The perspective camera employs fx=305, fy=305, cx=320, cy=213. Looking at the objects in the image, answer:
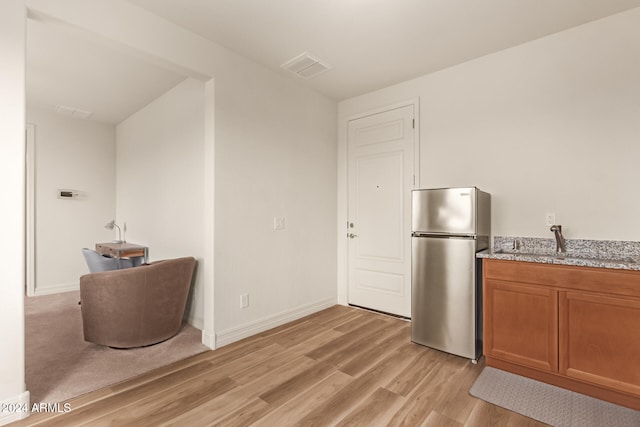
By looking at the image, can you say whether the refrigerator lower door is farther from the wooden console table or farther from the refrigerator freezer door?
the wooden console table

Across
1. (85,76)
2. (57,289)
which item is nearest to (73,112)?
(85,76)

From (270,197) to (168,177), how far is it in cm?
157

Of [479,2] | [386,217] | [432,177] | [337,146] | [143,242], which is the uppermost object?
[479,2]

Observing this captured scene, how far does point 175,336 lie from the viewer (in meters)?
3.05

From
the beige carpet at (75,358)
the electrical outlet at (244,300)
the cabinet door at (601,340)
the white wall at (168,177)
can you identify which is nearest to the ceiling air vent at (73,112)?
the white wall at (168,177)

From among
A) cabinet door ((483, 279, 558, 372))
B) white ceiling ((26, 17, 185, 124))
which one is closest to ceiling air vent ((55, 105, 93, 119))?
white ceiling ((26, 17, 185, 124))

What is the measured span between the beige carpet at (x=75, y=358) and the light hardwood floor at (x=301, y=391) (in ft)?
0.50

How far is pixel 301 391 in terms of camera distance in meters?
2.12

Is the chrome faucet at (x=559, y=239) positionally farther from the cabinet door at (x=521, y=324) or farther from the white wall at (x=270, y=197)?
the white wall at (x=270, y=197)

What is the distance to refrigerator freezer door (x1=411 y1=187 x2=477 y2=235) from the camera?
8.32ft

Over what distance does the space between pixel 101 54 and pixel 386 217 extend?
3.46 meters

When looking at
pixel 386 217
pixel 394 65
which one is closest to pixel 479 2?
pixel 394 65

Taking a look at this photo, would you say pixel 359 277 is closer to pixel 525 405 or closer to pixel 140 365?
pixel 525 405

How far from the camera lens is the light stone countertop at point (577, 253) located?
80.3 inches
